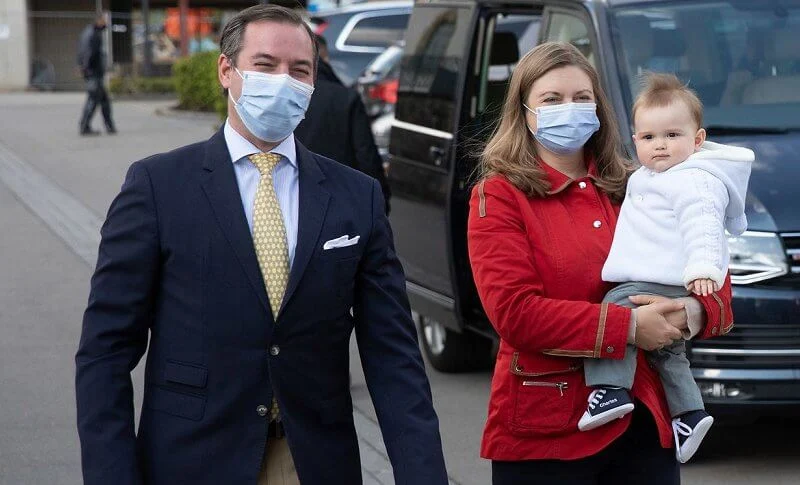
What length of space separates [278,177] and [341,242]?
0.20 m

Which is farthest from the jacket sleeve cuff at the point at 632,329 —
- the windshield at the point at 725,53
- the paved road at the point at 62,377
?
the windshield at the point at 725,53

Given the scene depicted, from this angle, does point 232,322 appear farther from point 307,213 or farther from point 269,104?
point 269,104

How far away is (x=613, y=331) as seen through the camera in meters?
3.34

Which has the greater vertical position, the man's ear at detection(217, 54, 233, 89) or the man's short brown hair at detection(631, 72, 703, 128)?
the man's ear at detection(217, 54, 233, 89)

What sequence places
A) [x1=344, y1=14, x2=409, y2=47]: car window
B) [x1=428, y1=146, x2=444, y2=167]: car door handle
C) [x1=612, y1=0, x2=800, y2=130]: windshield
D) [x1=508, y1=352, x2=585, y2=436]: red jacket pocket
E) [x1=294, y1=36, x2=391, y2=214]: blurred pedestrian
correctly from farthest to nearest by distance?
[x1=344, y1=14, x2=409, y2=47]: car window
[x1=428, y1=146, x2=444, y2=167]: car door handle
[x1=294, y1=36, x2=391, y2=214]: blurred pedestrian
[x1=612, y1=0, x2=800, y2=130]: windshield
[x1=508, y1=352, x2=585, y2=436]: red jacket pocket

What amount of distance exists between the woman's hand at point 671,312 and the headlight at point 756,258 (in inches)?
92.9

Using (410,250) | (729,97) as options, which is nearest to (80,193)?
(410,250)

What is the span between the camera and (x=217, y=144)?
3.05 meters

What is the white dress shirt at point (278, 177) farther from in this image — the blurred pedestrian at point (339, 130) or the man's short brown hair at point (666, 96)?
the blurred pedestrian at point (339, 130)

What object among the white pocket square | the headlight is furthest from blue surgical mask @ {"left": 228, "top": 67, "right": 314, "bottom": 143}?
the headlight

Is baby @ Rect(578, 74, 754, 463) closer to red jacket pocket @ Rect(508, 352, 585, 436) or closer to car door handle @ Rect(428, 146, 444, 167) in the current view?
red jacket pocket @ Rect(508, 352, 585, 436)

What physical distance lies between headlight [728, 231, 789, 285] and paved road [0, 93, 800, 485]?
881 millimetres

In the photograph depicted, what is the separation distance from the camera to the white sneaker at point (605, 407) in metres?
3.31

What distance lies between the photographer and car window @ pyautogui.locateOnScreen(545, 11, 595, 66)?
6.64 metres
